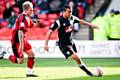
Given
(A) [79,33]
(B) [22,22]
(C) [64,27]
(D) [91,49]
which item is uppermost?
(B) [22,22]

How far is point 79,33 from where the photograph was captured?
31609 millimetres

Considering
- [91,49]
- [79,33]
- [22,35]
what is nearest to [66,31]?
[22,35]

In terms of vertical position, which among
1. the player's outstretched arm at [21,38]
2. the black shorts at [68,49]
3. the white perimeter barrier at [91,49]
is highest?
the player's outstretched arm at [21,38]

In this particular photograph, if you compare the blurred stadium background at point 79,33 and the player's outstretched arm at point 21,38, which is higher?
the player's outstretched arm at point 21,38

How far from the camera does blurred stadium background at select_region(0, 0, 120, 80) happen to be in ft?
80.5

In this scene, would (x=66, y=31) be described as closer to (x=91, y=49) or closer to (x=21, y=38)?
(x=21, y=38)

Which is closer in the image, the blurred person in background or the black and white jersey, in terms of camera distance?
the blurred person in background

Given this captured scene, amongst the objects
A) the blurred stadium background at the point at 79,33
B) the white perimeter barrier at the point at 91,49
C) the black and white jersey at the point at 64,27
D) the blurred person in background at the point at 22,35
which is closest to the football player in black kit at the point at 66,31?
the black and white jersey at the point at 64,27

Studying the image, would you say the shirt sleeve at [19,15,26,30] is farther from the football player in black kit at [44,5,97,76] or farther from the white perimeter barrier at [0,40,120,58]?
the white perimeter barrier at [0,40,120,58]

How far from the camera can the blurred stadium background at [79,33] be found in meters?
24.6

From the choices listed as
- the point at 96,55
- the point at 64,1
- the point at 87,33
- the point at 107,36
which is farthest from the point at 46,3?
the point at 96,55

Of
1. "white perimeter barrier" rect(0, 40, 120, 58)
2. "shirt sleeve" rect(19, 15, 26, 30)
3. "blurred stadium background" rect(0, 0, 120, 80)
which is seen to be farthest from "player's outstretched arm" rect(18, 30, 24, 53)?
"white perimeter barrier" rect(0, 40, 120, 58)

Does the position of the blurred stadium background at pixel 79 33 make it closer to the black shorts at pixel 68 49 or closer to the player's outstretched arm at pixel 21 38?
the black shorts at pixel 68 49

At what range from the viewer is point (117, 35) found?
29.0 metres
